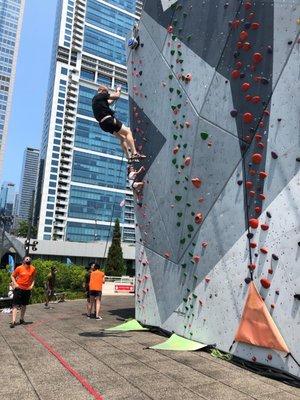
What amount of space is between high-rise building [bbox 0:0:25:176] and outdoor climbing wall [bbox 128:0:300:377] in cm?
12762

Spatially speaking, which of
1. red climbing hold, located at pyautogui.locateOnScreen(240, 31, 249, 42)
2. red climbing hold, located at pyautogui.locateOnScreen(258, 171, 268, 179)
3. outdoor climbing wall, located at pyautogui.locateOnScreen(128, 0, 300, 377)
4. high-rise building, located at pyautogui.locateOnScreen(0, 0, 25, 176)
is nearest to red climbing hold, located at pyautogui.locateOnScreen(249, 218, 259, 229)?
outdoor climbing wall, located at pyautogui.locateOnScreen(128, 0, 300, 377)

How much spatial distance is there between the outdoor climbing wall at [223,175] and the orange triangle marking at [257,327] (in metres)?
0.02

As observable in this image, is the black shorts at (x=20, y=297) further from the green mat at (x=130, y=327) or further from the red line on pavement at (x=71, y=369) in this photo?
the green mat at (x=130, y=327)

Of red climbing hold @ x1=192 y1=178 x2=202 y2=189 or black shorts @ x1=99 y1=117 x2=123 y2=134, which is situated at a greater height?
black shorts @ x1=99 y1=117 x2=123 y2=134

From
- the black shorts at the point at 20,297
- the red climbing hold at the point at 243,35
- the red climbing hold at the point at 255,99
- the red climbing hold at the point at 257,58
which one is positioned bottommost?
the black shorts at the point at 20,297

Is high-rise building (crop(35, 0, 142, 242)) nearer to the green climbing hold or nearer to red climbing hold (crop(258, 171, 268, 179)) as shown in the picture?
the green climbing hold

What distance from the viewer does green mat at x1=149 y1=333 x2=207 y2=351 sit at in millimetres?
7301

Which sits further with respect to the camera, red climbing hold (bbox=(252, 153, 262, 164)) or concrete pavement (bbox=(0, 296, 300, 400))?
red climbing hold (bbox=(252, 153, 262, 164))

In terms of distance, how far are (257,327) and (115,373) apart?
2.21 metres

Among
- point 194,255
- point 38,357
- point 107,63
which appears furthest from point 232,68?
point 107,63

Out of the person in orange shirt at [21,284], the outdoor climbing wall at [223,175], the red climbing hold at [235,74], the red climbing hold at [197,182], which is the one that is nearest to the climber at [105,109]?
the outdoor climbing wall at [223,175]

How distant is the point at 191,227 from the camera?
26.4 ft

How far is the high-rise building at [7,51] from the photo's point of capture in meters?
147

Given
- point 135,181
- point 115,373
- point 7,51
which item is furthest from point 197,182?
point 7,51
